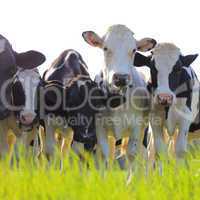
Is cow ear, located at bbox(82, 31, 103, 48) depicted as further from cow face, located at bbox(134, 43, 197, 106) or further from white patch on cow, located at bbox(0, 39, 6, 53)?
white patch on cow, located at bbox(0, 39, 6, 53)

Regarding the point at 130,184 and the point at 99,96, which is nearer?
the point at 130,184

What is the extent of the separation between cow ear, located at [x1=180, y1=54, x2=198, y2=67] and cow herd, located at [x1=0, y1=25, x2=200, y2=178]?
15 mm

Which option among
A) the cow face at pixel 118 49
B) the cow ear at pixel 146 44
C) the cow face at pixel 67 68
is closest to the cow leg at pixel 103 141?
the cow face at pixel 118 49

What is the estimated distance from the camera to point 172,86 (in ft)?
26.7

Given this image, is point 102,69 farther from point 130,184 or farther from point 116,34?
point 130,184

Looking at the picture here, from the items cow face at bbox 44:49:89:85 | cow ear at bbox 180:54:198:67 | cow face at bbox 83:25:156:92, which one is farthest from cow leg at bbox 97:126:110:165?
cow ear at bbox 180:54:198:67

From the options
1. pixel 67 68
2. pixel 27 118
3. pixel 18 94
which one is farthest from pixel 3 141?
pixel 67 68

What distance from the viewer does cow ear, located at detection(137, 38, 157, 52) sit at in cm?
851

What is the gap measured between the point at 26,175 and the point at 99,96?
14.8 ft

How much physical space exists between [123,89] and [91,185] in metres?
4.75

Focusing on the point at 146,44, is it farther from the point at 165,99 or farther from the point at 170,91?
the point at 165,99

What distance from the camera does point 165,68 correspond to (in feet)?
27.1

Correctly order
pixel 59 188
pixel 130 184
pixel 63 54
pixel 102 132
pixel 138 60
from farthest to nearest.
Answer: pixel 63 54, pixel 138 60, pixel 102 132, pixel 130 184, pixel 59 188

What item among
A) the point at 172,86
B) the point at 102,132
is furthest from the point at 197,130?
the point at 102,132
